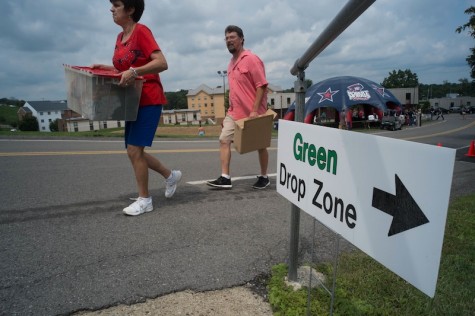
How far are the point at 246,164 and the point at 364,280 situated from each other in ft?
15.0

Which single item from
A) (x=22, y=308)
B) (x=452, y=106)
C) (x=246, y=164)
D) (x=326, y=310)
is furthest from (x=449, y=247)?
(x=452, y=106)

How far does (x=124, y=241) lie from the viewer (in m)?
2.67

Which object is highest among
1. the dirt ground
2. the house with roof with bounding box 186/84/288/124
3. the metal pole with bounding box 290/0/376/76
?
the house with roof with bounding box 186/84/288/124

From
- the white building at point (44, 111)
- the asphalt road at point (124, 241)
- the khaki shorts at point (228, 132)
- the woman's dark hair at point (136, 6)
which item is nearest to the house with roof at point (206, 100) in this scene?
the white building at point (44, 111)

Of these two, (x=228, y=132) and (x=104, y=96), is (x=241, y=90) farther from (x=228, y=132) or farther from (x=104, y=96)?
(x=104, y=96)

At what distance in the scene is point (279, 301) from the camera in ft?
6.14

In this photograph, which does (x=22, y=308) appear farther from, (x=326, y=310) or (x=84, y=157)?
(x=84, y=157)

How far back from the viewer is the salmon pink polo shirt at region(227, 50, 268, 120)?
166 inches

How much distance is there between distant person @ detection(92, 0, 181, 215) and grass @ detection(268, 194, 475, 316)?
6.08ft

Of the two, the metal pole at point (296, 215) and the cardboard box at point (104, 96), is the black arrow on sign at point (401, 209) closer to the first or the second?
the metal pole at point (296, 215)

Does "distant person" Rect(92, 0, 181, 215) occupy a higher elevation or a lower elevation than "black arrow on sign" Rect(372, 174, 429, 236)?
higher

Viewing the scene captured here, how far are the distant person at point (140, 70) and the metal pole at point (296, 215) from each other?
177cm

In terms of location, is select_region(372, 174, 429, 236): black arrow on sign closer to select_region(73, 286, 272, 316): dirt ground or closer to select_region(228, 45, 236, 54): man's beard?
select_region(73, 286, 272, 316): dirt ground

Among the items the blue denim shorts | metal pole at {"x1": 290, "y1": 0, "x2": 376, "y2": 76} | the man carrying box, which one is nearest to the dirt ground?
metal pole at {"x1": 290, "y1": 0, "x2": 376, "y2": 76}
